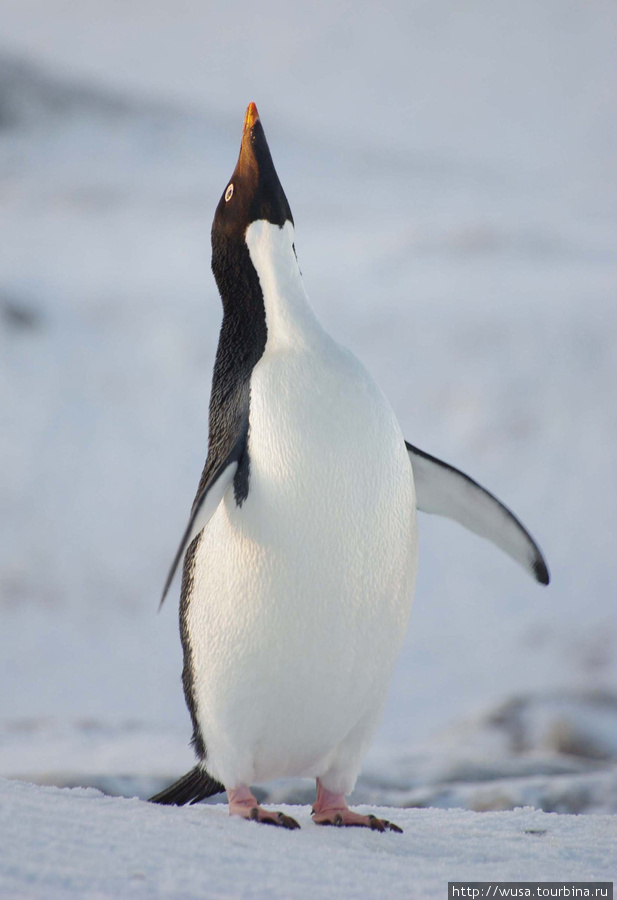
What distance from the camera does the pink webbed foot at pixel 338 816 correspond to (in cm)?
148

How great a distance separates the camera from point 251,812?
144 centimetres

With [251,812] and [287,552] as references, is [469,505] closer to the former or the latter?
[287,552]

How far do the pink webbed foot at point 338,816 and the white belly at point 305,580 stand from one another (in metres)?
0.06

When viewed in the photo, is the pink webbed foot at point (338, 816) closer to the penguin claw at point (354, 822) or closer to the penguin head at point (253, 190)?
the penguin claw at point (354, 822)

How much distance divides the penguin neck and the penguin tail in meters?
0.71

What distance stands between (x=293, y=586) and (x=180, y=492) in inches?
157

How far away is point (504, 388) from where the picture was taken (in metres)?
5.56

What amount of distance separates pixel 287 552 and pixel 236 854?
16.8 inches

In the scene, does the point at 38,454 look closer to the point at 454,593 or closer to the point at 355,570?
the point at 454,593

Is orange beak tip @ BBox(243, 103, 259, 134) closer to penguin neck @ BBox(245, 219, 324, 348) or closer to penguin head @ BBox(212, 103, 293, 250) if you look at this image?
penguin head @ BBox(212, 103, 293, 250)

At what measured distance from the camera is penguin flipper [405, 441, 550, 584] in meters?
1.79

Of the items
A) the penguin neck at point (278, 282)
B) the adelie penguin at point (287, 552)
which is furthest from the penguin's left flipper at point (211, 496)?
the penguin neck at point (278, 282)

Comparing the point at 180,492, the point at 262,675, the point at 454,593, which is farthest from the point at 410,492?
the point at 180,492

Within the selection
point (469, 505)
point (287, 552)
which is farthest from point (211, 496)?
point (469, 505)
